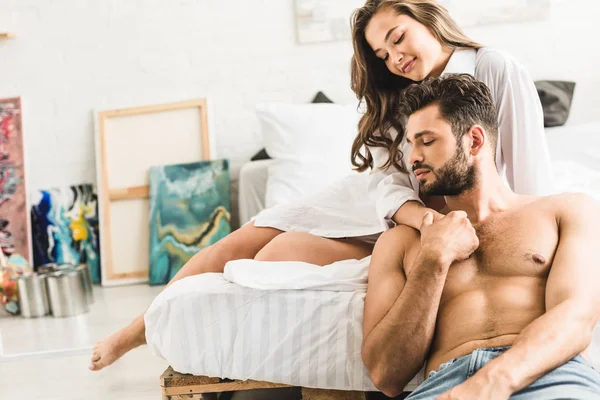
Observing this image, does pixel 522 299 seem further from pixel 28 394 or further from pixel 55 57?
pixel 55 57

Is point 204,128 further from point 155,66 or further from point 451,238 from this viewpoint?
point 451,238

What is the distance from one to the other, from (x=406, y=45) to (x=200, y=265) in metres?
0.95

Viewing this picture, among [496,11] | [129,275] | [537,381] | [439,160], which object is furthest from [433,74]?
[129,275]

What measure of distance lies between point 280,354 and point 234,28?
2768 millimetres

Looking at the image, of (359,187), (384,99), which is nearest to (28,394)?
(359,187)

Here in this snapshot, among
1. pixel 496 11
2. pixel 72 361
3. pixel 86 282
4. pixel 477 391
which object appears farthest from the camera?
pixel 496 11

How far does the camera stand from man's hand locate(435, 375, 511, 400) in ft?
4.05

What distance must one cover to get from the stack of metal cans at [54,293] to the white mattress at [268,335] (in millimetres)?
1866

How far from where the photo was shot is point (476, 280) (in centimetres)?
150

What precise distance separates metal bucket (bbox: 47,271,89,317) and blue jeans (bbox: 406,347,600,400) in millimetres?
2504

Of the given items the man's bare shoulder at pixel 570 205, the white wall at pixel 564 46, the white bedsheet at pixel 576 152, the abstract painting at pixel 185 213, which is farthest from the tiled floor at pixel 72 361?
the white wall at pixel 564 46

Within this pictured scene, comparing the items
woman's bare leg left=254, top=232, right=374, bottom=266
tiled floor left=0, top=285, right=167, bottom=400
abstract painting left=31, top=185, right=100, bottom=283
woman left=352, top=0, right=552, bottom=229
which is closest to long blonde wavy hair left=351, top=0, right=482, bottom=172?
woman left=352, top=0, right=552, bottom=229

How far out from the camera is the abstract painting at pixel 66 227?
420 centimetres

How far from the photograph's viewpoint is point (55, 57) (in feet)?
13.7
